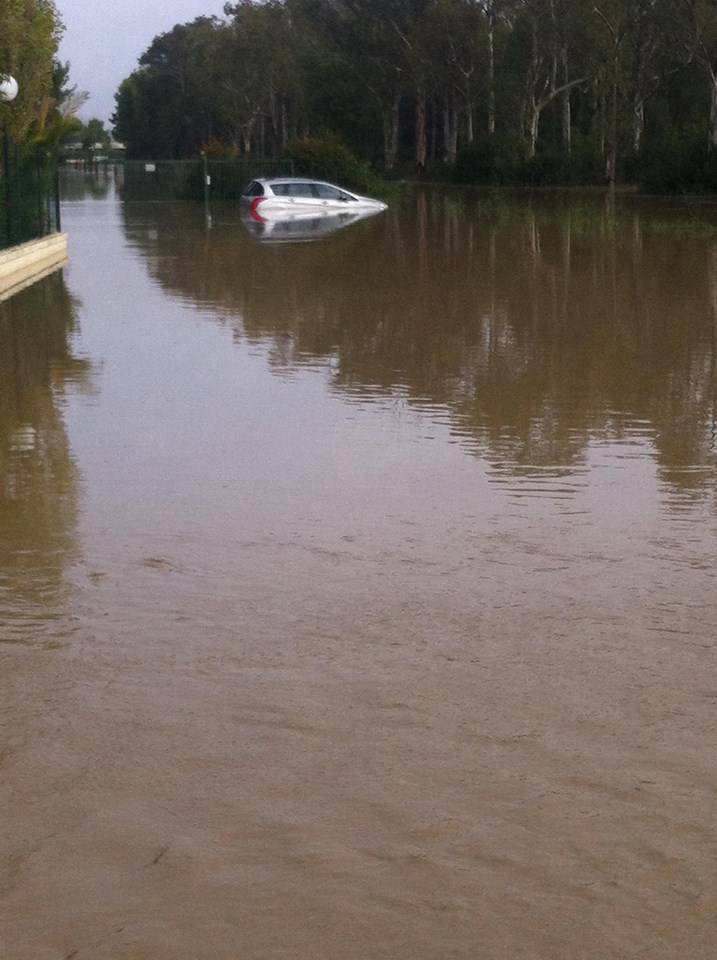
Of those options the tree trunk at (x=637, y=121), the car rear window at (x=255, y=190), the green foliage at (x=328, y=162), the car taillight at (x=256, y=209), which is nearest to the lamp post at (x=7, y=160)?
the car taillight at (x=256, y=209)

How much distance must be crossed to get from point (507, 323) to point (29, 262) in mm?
10813

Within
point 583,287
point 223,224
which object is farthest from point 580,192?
point 583,287

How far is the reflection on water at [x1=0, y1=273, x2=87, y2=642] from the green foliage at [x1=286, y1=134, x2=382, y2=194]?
40.5 meters

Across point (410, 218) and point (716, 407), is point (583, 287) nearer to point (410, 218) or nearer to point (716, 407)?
point (716, 407)

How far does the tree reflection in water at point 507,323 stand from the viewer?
1166 centimetres

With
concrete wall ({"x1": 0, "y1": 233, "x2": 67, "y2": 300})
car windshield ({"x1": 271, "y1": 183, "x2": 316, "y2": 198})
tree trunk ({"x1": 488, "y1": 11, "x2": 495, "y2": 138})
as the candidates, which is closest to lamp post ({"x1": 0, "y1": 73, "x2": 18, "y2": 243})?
concrete wall ({"x1": 0, "y1": 233, "x2": 67, "y2": 300})

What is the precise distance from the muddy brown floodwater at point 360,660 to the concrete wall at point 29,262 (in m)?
8.81

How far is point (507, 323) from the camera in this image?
18.2m

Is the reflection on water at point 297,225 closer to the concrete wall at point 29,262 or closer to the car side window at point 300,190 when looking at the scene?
the car side window at point 300,190

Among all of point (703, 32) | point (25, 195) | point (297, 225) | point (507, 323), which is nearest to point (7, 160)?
point (25, 195)

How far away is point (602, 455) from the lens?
34.8 ft

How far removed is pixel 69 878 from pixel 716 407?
9038 millimetres

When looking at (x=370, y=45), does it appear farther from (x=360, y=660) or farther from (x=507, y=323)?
(x=360, y=660)

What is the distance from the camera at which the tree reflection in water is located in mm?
11664
